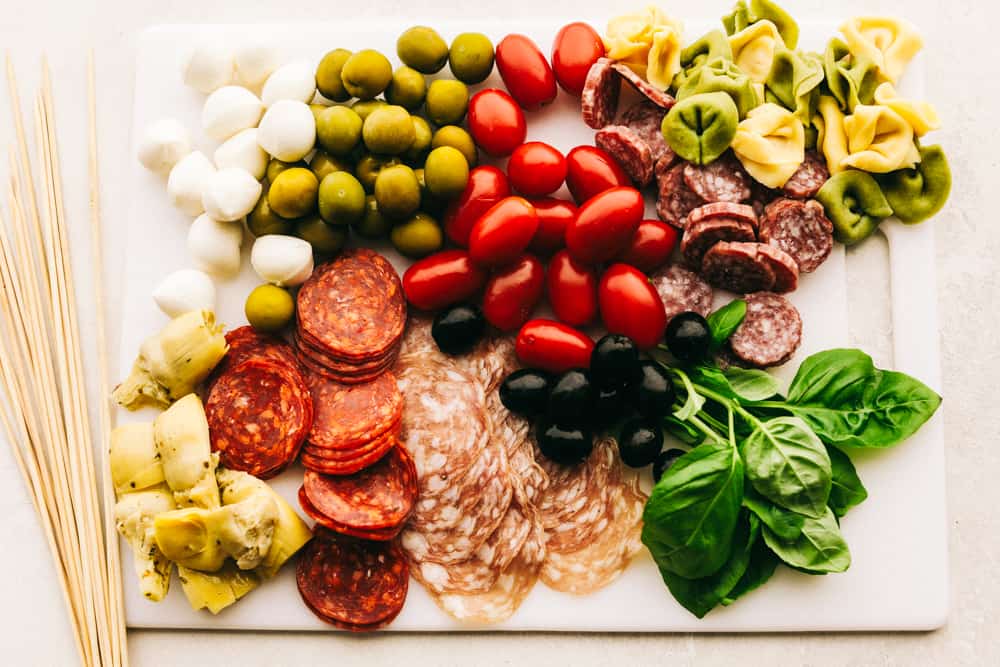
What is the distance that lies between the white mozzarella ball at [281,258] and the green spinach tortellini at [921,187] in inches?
39.1

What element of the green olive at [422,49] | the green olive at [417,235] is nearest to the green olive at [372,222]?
the green olive at [417,235]

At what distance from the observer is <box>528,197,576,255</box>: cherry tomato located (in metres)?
1.49

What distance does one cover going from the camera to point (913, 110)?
4.88 ft

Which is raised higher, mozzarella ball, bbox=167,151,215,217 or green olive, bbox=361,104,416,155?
green olive, bbox=361,104,416,155

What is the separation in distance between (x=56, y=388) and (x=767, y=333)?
48.6 inches

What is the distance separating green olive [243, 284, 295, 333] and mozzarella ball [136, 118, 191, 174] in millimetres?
280

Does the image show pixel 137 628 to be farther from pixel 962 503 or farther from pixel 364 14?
pixel 962 503

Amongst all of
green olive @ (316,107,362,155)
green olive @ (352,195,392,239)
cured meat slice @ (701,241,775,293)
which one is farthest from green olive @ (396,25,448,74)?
cured meat slice @ (701,241,775,293)

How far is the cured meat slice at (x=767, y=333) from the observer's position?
1478 mm

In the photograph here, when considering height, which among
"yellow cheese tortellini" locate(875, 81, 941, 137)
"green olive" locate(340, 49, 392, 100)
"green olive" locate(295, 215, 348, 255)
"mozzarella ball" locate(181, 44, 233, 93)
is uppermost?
"yellow cheese tortellini" locate(875, 81, 941, 137)

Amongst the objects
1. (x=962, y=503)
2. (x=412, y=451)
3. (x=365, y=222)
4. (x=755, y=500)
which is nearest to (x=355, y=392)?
(x=412, y=451)

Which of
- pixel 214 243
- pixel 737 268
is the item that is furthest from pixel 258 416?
pixel 737 268

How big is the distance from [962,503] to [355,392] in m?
1.08

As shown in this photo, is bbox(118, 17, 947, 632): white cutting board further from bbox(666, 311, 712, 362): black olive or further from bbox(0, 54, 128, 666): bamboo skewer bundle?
bbox(666, 311, 712, 362): black olive
